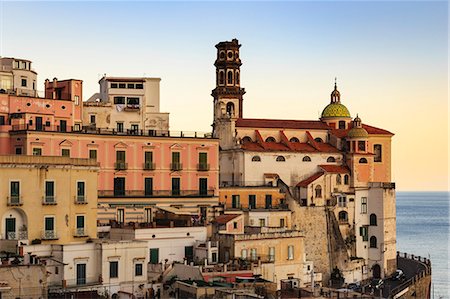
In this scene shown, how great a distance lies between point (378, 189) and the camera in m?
77.1

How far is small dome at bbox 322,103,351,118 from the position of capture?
282 ft

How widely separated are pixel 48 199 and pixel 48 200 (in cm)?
6

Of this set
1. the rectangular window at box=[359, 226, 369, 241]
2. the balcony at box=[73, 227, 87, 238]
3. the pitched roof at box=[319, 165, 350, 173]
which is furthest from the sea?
the balcony at box=[73, 227, 87, 238]

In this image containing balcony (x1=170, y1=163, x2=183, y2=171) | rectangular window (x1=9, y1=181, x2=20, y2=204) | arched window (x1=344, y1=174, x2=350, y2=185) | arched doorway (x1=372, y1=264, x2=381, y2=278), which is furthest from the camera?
arched window (x1=344, y1=174, x2=350, y2=185)

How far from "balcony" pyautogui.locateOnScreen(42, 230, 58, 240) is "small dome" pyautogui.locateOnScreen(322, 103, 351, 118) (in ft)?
138

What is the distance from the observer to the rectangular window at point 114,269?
4828 centimetres

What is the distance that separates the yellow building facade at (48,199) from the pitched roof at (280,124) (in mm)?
27704

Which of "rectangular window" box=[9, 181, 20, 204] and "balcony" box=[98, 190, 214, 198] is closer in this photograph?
"rectangular window" box=[9, 181, 20, 204]

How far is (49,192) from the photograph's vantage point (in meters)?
50.5

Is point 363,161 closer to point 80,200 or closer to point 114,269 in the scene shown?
point 80,200

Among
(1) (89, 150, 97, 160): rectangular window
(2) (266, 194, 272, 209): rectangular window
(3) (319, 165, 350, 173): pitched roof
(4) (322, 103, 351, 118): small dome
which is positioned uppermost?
(4) (322, 103, 351, 118): small dome

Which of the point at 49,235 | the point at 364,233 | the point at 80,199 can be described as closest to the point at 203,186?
the point at 80,199

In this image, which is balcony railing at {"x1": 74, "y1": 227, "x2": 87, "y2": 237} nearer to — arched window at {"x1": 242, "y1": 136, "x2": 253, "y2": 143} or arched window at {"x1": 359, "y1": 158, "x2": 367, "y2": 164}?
arched window at {"x1": 242, "y1": 136, "x2": 253, "y2": 143}

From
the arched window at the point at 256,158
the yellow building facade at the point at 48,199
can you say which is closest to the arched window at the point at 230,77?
the arched window at the point at 256,158
